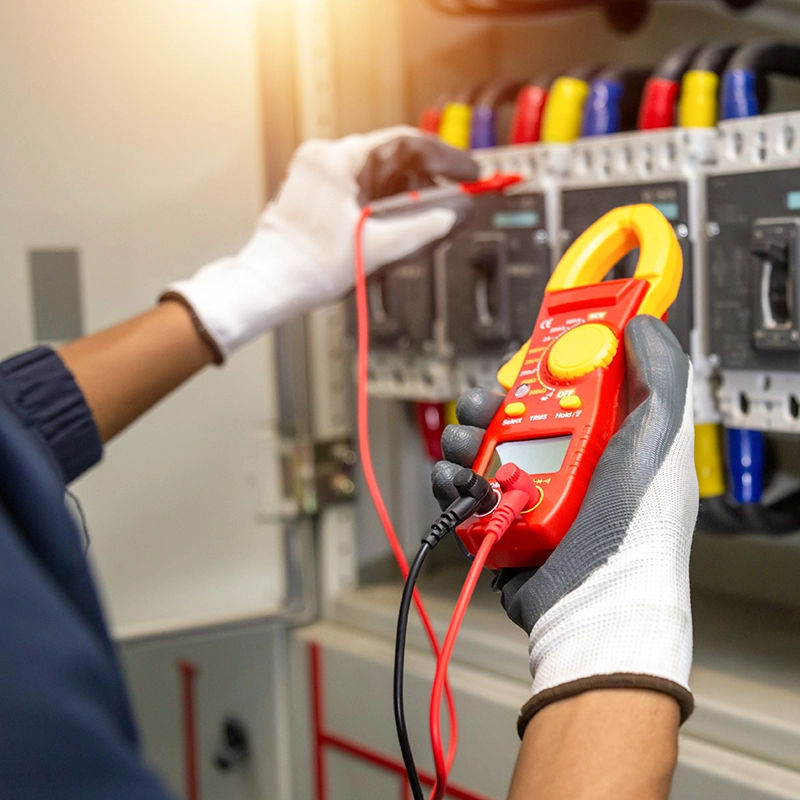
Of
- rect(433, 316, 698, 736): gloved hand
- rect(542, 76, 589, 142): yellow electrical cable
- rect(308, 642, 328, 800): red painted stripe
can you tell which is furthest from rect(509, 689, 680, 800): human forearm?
rect(308, 642, 328, 800): red painted stripe

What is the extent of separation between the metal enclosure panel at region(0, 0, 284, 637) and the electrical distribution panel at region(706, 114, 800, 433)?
2.50 ft

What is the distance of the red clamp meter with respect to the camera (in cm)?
72

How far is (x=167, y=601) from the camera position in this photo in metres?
1.54

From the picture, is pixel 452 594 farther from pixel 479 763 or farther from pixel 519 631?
pixel 479 763

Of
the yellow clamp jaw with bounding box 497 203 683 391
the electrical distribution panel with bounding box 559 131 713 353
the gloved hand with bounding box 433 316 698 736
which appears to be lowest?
the gloved hand with bounding box 433 316 698 736

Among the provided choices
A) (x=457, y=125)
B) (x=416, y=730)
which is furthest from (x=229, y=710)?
(x=457, y=125)

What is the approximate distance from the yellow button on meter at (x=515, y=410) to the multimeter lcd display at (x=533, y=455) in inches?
1.0

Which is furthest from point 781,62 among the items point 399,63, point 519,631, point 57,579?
point 57,579

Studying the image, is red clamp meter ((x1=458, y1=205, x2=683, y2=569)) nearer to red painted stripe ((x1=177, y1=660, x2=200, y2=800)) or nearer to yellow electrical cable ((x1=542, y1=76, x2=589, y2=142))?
yellow electrical cable ((x1=542, y1=76, x2=589, y2=142))

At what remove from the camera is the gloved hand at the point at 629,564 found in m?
0.63

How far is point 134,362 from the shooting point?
1.18m

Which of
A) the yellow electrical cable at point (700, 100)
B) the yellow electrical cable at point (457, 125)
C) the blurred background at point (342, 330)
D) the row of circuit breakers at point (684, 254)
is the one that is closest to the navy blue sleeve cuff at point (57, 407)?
the blurred background at point (342, 330)

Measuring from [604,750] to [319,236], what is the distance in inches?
33.5

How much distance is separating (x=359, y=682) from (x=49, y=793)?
1127 mm
